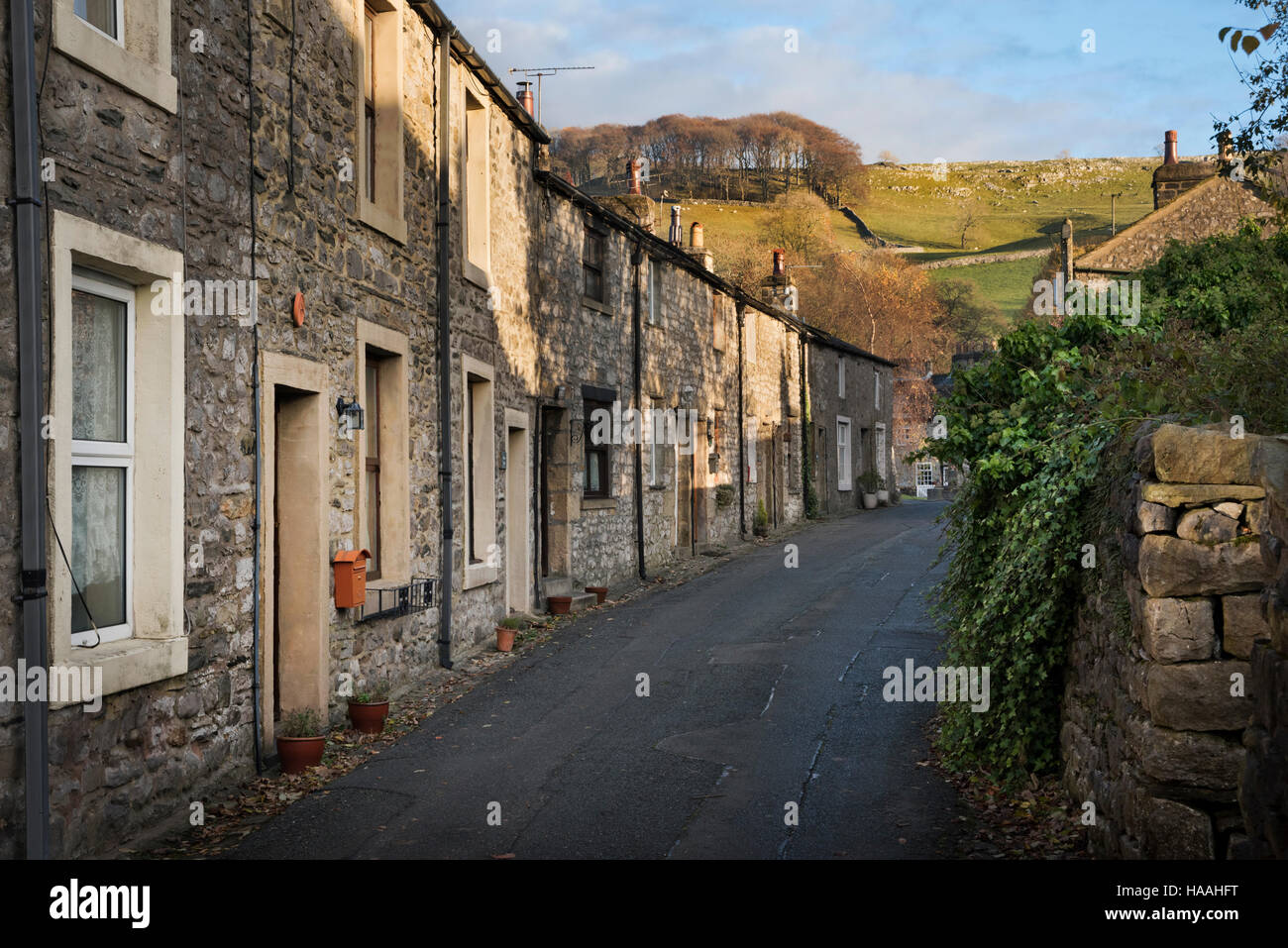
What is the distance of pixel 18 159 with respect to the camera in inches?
198

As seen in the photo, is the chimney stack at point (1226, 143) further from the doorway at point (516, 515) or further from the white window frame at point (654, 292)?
the white window frame at point (654, 292)

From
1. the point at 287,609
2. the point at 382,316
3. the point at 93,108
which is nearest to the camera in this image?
the point at 93,108

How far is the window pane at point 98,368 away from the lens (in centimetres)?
592

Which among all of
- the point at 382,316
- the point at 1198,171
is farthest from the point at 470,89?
the point at 1198,171

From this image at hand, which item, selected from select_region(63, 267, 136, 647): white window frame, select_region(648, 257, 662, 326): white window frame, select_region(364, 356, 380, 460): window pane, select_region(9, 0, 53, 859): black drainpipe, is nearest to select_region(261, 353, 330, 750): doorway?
select_region(364, 356, 380, 460): window pane

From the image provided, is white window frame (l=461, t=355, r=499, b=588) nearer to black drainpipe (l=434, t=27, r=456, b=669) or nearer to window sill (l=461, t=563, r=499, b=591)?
window sill (l=461, t=563, r=499, b=591)

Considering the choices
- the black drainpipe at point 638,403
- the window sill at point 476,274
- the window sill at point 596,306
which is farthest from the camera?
the black drainpipe at point 638,403

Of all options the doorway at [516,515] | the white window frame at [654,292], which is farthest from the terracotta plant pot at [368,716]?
the white window frame at [654,292]

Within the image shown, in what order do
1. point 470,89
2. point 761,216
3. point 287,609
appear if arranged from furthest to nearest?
point 761,216
point 470,89
point 287,609

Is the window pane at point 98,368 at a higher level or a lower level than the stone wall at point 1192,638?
higher

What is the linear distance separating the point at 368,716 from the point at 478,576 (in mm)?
3781

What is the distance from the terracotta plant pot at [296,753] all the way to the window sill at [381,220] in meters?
4.35
